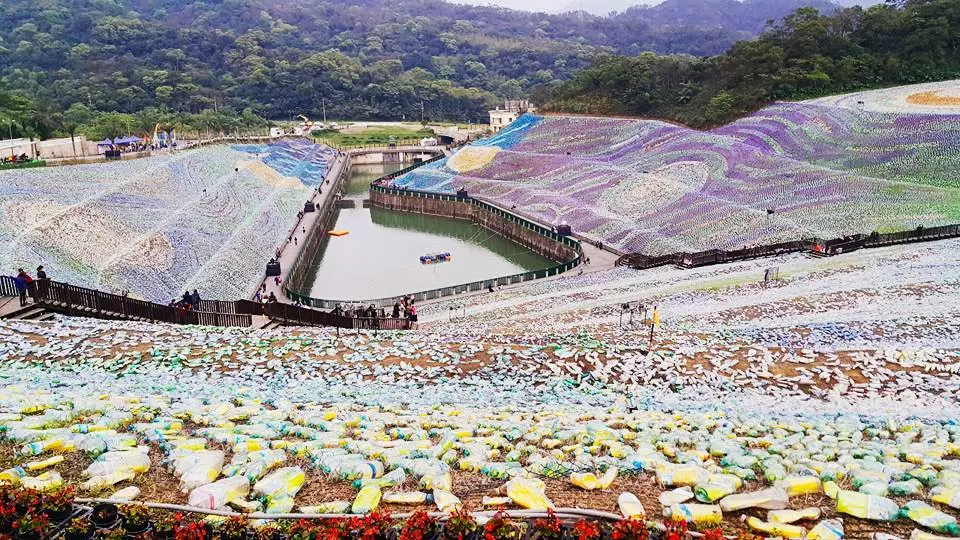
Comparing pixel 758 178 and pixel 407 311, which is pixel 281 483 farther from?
pixel 758 178

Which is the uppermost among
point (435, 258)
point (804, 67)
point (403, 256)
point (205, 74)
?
point (205, 74)

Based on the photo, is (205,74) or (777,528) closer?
(777,528)

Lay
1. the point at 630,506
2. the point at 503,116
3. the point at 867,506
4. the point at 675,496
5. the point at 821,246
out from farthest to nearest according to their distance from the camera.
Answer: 1. the point at 503,116
2. the point at 821,246
3. the point at 675,496
4. the point at 630,506
5. the point at 867,506

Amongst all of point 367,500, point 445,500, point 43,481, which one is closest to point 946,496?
point 445,500

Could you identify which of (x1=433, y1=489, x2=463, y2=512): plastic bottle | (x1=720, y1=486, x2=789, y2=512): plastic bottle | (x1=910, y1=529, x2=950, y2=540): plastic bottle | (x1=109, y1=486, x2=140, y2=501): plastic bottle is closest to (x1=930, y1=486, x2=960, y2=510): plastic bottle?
(x1=910, y1=529, x2=950, y2=540): plastic bottle

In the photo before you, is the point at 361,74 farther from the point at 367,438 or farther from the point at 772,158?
the point at 367,438

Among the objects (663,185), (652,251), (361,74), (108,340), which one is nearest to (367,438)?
(108,340)
